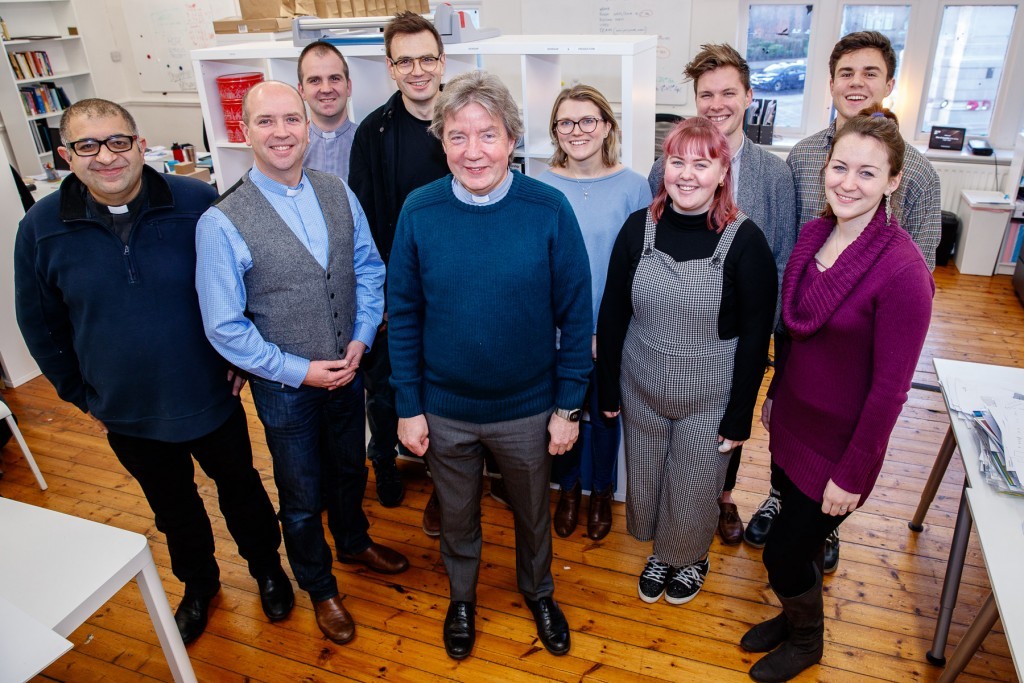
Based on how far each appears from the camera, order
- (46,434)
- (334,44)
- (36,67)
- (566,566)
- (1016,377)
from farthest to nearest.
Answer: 1. (36,67)
2. (46,434)
3. (334,44)
4. (566,566)
5. (1016,377)

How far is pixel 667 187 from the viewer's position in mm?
2045

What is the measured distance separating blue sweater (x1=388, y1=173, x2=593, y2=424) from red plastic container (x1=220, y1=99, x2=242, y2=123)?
203 centimetres

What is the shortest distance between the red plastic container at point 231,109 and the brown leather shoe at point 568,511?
2.43 m

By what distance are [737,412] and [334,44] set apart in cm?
232

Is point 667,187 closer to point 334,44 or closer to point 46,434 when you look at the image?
point 334,44

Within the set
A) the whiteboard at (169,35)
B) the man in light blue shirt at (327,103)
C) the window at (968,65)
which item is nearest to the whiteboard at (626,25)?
the window at (968,65)

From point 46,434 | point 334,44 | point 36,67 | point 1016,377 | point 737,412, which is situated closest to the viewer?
point 737,412

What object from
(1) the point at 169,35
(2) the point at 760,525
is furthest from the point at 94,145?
(1) the point at 169,35

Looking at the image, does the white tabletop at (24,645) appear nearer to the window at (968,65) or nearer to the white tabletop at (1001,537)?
the white tabletop at (1001,537)

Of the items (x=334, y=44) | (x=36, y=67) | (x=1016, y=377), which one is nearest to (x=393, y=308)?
(x=334, y=44)

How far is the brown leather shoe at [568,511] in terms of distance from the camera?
289 centimetres

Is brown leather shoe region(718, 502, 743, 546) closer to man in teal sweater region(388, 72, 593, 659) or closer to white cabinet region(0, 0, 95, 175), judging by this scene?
man in teal sweater region(388, 72, 593, 659)

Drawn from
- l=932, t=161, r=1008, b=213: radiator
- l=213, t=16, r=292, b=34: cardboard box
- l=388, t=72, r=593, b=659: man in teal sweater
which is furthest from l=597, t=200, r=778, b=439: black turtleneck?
l=932, t=161, r=1008, b=213: radiator

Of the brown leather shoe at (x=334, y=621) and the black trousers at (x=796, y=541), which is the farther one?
the brown leather shoe at (x=334, y=621)
